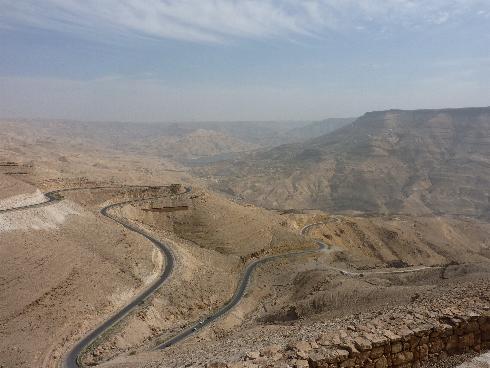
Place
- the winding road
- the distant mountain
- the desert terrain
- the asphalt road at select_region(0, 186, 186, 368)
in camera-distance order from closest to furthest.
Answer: the desert terrain < the asphalt road at select_region(0, 186, 186, 368) < the winding road < the distant mountain

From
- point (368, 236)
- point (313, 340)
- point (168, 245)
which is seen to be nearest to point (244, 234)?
point (168, 245)

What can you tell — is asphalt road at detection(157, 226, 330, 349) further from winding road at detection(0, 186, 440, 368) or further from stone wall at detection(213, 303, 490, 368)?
Answer: stone wall at detection(213, 303, 490, 368)

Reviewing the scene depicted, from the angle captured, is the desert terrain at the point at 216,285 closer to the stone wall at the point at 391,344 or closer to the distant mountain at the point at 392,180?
the stone wall at the point at 391,344

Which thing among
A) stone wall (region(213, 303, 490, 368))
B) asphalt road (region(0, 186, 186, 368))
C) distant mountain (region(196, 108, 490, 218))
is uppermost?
stone wall (region(213, 303, 490, 368))

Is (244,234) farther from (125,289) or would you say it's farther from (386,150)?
(386,150)

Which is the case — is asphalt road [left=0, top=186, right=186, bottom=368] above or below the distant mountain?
→ above

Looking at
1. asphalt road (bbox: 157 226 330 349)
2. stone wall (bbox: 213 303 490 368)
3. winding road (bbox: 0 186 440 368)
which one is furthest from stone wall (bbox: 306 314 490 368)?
asphalt road (bbox: 157 226 330 349)

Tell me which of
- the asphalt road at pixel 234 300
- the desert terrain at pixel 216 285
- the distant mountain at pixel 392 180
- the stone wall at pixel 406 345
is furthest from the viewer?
the distant mountain at pixel 392 180

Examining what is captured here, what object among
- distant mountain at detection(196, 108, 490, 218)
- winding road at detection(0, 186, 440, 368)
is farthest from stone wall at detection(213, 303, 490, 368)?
distant mountain at detection(196, 108, 490, 218)

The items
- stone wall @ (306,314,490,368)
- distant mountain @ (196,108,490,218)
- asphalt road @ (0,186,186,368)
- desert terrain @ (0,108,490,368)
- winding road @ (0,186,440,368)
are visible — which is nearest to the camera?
stone wall @ (306,314,490,368)

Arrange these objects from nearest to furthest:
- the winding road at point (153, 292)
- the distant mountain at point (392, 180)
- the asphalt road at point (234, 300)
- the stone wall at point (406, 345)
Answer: the stone wall at point (406, 345), the winding road at point (153, 292), the asphalt road at point (234, 300), the distant mountain at point (392, 180)

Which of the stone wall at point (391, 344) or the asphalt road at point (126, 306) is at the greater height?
the stone wall at point (391, 344)

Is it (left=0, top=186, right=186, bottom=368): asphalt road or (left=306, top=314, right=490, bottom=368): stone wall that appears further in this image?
(left=0, top=186, right=186, bottom=368): asphalt road

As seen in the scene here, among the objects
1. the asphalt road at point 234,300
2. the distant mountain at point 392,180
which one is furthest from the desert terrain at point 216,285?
the distant mountain at point 392,180
